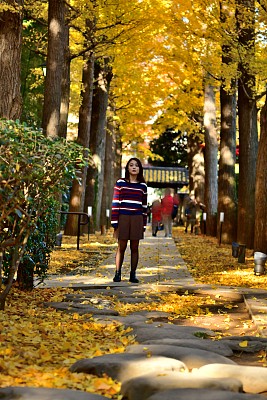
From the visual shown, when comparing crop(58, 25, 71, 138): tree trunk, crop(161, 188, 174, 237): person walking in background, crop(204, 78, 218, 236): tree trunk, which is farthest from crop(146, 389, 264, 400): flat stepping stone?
crop(204, 78, 218, 236): tree trunk

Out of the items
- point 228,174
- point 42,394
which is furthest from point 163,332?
point 228,174

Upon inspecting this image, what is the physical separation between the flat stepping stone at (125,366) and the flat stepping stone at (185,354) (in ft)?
0.63

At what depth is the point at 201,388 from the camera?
5047 mm

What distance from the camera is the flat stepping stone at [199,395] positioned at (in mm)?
4773

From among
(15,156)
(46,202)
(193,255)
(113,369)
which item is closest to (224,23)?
(193,255)

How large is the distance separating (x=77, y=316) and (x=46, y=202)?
1405mm

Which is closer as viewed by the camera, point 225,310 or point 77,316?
point 77,316

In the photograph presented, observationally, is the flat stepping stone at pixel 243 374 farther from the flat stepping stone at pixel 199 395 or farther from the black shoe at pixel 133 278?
the black shoe at pixel 133 278

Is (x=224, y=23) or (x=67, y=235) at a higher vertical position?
(x=224, y=23)

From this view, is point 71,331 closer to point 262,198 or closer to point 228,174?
point 262,198

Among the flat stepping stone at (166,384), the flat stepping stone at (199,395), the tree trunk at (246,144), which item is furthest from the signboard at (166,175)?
the flat stepping stone at (199,395)

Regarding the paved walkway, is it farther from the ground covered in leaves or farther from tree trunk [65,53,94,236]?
tree trunk [65,53,94,236]

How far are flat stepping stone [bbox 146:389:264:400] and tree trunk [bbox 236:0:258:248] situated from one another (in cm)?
1540

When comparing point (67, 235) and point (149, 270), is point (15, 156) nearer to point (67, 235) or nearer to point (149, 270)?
point (149, 270)
